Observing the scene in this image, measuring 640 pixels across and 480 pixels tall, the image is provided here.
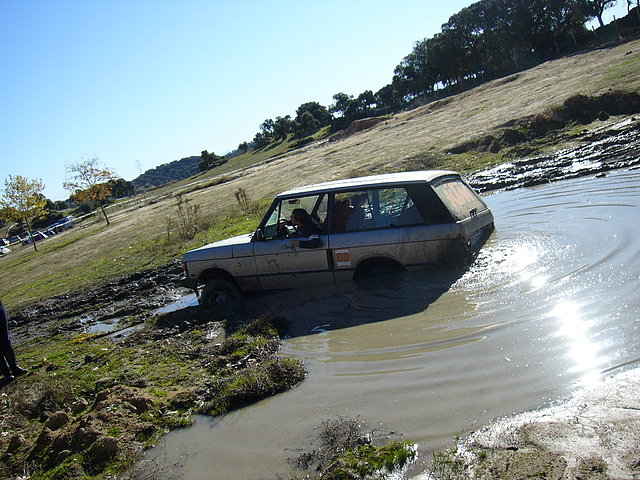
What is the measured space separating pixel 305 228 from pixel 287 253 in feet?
1.53

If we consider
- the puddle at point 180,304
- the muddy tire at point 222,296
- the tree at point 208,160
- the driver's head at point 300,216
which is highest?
the tree at point 208,160

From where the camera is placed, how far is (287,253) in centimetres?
799

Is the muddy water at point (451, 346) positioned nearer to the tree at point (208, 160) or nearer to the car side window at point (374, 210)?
the car side window at point (374, 210)

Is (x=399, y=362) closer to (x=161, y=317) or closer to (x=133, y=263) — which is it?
(x=161, y=317)

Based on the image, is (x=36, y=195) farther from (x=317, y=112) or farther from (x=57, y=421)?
(x=317, y=112)

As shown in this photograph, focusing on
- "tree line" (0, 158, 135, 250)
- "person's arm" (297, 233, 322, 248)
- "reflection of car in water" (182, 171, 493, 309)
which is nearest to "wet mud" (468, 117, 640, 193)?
"reflection of car in water" (182, 171, 493, 309)

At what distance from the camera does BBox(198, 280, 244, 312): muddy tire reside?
8.41 m

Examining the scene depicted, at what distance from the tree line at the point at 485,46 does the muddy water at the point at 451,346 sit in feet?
214

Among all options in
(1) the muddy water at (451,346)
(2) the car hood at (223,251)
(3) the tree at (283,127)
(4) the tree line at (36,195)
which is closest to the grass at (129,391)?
(1) the muddy water at (451,346)

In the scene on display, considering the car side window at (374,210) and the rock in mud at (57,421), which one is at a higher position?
the car side window at (374,210)

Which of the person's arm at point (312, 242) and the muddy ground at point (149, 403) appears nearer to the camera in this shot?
the muddy ground at point (149, 403)

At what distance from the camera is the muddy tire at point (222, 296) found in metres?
8.41

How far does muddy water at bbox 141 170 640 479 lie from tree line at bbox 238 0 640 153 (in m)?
65.2

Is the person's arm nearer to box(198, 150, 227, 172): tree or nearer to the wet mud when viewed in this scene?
the wet mud
